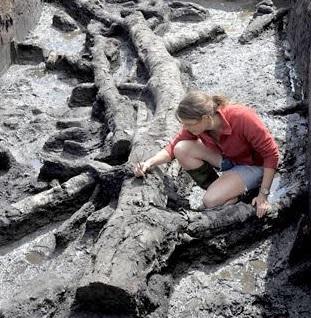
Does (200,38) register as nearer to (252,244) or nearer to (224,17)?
(224,17)

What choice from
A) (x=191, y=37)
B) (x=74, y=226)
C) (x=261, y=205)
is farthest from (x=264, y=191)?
(x=191, y=37)

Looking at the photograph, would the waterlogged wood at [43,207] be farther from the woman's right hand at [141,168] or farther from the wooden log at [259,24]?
the wooden log at [259,24]

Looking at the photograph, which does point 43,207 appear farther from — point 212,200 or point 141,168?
point 212,200

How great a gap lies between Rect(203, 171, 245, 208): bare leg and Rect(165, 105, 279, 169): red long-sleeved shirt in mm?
178

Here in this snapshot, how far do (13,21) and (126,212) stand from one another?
15.7 feet

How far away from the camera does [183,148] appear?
5.01m

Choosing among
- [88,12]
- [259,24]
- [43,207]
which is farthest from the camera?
[88,12]

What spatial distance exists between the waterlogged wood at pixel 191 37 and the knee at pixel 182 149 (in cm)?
350

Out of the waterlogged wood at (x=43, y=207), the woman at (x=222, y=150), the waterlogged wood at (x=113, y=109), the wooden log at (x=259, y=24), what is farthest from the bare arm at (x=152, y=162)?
the wooden log at (x=259, y=24)

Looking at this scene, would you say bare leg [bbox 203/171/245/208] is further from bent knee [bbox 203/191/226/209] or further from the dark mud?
the dark mud

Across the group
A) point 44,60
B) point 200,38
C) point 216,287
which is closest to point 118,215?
point 216,287

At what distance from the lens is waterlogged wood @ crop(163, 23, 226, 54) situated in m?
8.41

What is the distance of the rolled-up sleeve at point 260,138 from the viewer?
4582 mm

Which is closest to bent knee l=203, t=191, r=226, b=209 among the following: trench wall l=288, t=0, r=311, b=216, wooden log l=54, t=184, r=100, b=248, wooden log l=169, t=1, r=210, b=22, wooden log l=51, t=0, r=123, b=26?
wooden log l=54, t=184, r=100, b=248
